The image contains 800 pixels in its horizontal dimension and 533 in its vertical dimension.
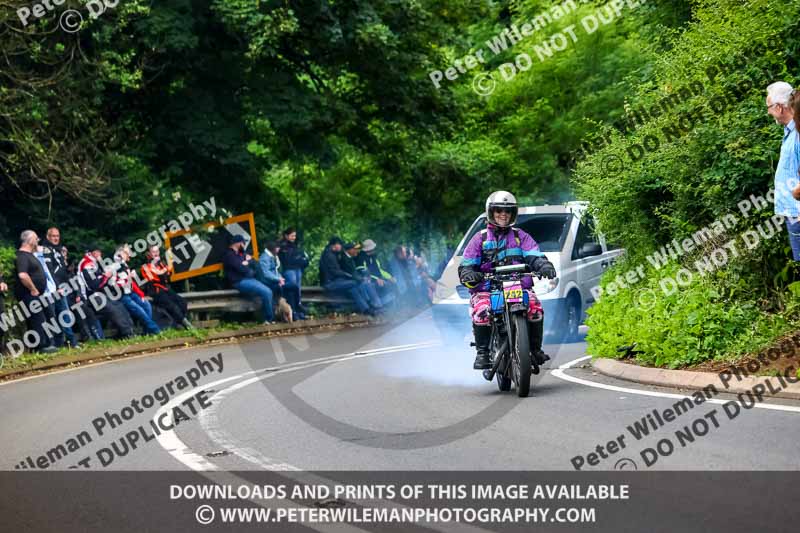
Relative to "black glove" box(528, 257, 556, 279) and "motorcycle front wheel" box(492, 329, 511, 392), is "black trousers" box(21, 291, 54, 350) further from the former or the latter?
"black glove" box(528, 257, 556, 279)

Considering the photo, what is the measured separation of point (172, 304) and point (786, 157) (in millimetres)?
15446

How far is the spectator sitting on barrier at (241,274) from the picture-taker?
2488cm

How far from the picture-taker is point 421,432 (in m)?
9.83

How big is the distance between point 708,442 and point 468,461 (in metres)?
1.70

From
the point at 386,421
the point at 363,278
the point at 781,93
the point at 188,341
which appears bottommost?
the point at 363,278

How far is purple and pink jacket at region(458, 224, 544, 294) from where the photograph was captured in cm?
1227

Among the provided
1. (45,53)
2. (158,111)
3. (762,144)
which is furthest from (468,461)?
(158,111)

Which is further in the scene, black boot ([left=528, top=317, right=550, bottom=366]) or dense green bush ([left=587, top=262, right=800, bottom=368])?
dense green bush ([left=587, top=262, right=800, bottom=368])

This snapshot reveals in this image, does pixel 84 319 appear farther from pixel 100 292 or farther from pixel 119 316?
pixel 119 316

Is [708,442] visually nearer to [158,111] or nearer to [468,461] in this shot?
[468,461]

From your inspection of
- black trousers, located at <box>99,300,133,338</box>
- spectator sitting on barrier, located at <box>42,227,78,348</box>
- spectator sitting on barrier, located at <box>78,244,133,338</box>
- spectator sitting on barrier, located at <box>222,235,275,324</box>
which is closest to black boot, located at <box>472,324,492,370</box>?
spectator sitting on barrier, located at <box>42,227,78,348</box>

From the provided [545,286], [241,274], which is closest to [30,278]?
[241,274]

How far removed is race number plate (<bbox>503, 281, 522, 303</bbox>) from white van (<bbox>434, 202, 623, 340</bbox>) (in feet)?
18.0

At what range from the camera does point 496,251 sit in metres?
12.4
